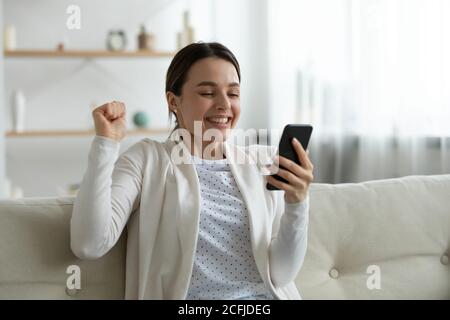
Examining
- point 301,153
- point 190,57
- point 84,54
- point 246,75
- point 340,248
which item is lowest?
point 340,248

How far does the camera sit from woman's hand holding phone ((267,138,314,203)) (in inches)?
46.1

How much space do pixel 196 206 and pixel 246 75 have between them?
110 inches

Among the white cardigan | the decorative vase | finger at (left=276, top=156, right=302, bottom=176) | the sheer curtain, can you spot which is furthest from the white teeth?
the decorative vase

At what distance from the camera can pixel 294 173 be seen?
1.18m

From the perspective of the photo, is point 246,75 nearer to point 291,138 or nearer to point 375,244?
point 375,244

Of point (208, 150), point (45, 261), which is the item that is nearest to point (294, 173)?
point (208, 150)

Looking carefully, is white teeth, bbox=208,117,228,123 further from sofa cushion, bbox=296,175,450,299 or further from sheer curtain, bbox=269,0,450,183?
sheer curtain, bbox=269,0,450,183

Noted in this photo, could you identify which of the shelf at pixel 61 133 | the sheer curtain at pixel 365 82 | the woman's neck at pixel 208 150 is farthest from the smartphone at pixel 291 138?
the shelf at pixel 61 133

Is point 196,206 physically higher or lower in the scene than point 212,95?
lower

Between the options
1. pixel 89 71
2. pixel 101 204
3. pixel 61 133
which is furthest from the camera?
pixel 89 71

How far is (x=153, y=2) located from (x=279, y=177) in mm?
2918

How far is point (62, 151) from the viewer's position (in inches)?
151
